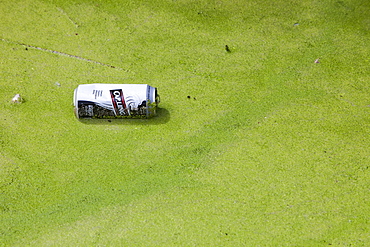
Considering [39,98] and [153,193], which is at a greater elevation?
[39,98]

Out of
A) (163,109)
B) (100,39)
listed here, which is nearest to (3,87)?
(100,39)

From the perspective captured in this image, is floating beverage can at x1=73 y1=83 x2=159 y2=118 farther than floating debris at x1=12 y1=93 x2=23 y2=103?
No

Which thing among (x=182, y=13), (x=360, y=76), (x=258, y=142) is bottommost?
(x=258, y=142)

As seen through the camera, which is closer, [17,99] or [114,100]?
[114,100]

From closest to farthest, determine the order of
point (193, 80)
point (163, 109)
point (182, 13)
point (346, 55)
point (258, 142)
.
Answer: point (258, 142) < point (163, 109) < point (193, 80) < point (346, 55) < point (182, 13)

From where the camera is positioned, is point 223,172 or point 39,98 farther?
point 39,98

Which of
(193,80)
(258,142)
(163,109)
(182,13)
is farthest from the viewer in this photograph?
(182,13)

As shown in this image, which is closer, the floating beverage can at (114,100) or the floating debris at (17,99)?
the floating beverage can at (114,100)

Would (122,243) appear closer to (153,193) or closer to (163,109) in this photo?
(153,193)
